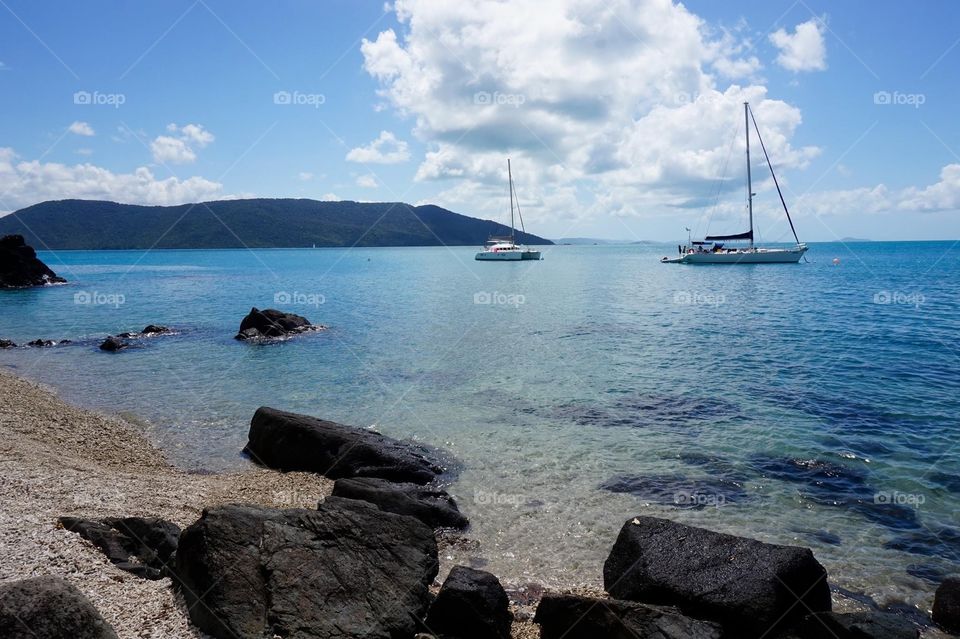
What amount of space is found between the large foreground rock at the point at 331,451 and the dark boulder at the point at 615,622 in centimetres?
634

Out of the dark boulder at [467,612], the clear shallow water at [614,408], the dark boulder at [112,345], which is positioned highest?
the dark boulder at [467,612]

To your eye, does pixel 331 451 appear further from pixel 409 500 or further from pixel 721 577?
pixel 721 577

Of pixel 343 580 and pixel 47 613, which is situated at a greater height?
pixel 47 613

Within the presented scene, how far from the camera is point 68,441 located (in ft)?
48.2

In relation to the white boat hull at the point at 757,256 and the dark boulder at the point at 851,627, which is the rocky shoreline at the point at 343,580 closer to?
the dark boulder at the point at 851,627

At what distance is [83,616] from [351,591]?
9.09 feet

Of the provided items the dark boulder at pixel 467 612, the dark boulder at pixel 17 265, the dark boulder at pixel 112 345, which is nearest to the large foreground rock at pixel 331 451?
the dark boulder at pixel 467 612

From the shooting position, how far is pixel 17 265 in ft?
243

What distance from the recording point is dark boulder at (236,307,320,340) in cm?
3509

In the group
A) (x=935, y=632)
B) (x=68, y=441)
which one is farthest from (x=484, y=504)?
(x=68, y=441)

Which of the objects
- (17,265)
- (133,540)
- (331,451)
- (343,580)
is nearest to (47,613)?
(133,540)

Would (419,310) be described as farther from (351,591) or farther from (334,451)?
(351,591)

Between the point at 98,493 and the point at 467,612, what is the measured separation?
7.12 metres

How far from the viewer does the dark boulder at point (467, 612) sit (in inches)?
285
